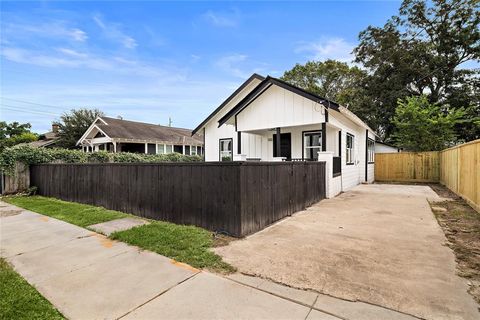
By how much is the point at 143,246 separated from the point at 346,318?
3.17 meters

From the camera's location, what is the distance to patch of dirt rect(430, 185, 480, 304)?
10.4 feet

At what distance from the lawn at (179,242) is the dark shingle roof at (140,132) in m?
17.5

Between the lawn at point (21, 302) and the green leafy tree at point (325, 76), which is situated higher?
the green leafy tree at point (325, 76)

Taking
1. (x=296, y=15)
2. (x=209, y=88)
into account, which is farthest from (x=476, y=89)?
(x=209, y=88)

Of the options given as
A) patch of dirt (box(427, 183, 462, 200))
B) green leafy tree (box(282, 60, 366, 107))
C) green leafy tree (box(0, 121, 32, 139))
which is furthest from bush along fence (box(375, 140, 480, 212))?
green leafy tree (box(0, 121, 32, 139))

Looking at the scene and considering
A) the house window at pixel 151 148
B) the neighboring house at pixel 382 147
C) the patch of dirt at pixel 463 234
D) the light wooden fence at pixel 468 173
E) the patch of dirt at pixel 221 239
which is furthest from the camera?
the house window at pixel 151 148

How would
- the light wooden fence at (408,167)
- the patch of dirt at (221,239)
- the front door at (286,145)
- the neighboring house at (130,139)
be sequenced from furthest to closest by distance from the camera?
1. the neighboring house at (130,139)
2. the light wooden fence at (408,167)
3. the front door at (286,145)
4. the patch of dirt at (221,239)

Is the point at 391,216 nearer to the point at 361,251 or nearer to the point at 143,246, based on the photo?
the point at 361,251

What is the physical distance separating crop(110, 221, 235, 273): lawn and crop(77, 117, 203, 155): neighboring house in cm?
1735

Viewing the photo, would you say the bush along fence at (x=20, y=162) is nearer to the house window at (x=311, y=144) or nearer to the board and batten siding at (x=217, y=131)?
the board and batten siding at (x=217, y=131)

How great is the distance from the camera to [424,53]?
67.1 feet

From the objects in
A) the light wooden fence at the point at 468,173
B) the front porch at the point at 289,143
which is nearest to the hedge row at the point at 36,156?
the front porch at the point at 289,143

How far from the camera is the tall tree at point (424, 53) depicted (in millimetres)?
19312

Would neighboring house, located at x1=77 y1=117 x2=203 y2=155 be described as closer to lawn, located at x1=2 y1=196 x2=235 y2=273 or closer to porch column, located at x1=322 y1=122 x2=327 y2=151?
porch column, located at x1=322 y1=122 x2=327 y2=151
